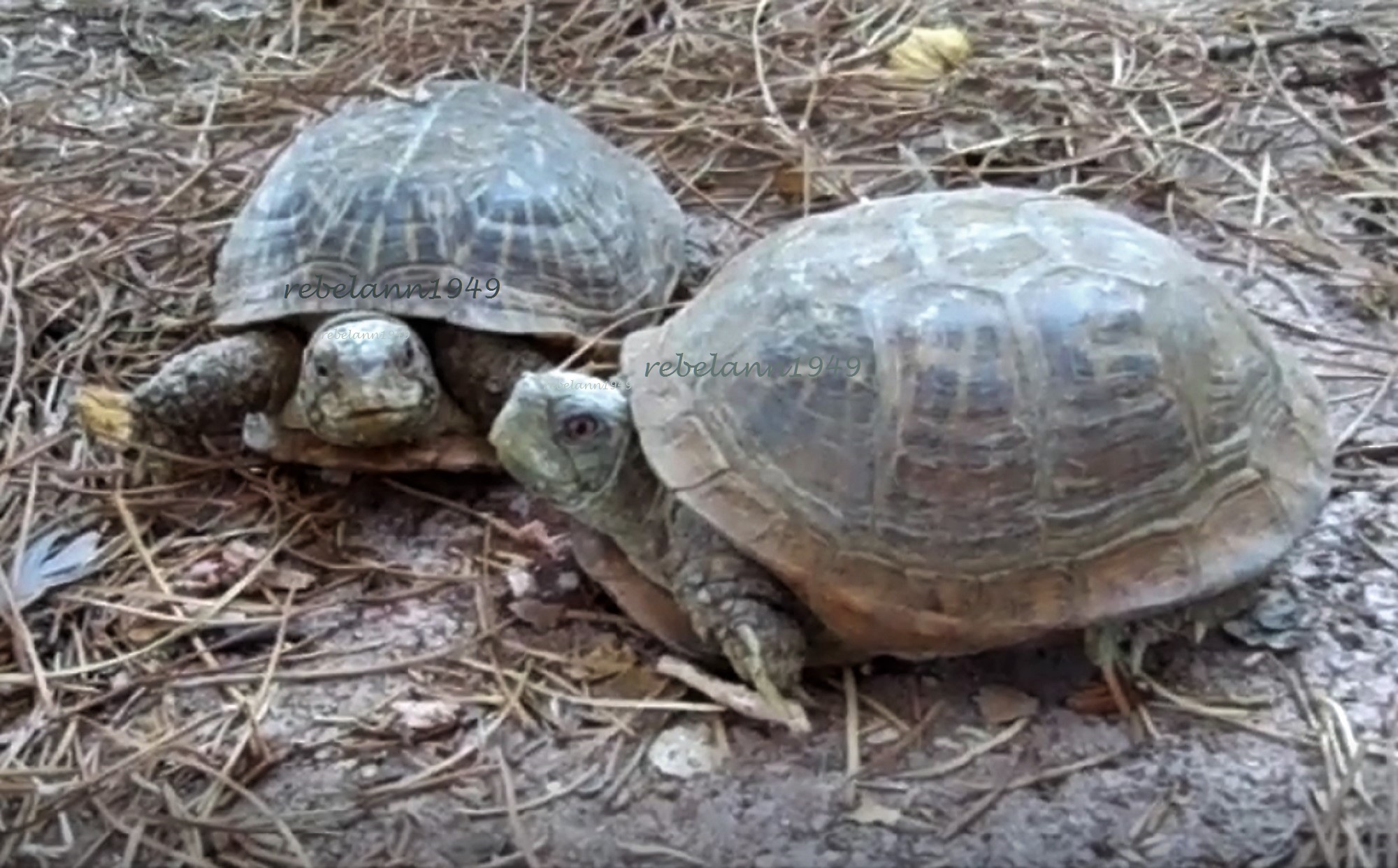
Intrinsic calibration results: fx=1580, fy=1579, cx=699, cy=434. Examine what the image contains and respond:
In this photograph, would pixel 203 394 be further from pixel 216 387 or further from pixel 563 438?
pixel 563 438

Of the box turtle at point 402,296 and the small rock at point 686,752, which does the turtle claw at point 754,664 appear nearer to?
the small rock at point 686,752

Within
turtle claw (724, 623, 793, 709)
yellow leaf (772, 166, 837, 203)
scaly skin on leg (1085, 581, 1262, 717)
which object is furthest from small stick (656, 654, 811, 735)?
yellow leaf (772, 166, 837, 203)

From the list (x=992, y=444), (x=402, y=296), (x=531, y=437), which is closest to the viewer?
(x=992, y=444)

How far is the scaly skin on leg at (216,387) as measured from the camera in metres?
2.00

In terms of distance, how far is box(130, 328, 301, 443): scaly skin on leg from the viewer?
78.6 inches

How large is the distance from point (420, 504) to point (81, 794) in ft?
1.88

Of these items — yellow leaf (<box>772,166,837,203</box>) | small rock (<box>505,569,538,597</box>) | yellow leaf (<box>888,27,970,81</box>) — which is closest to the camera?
small rock (<box>505,569,538,597</box>)

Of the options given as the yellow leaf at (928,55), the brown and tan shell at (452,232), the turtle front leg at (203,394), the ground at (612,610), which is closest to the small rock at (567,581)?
the ground at (612,610)

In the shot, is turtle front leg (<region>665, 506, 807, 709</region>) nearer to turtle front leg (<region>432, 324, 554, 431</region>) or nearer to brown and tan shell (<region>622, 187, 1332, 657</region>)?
brown and tan shell (<region>622, 187, 1332, 657</region>)

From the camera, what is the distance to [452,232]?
2.03 m

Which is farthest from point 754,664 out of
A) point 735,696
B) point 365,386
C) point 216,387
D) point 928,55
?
point 928,55

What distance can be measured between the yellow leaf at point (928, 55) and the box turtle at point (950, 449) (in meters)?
1.18

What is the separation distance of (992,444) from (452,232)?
0.83m

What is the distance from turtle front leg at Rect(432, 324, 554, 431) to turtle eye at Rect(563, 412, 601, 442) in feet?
1.19
